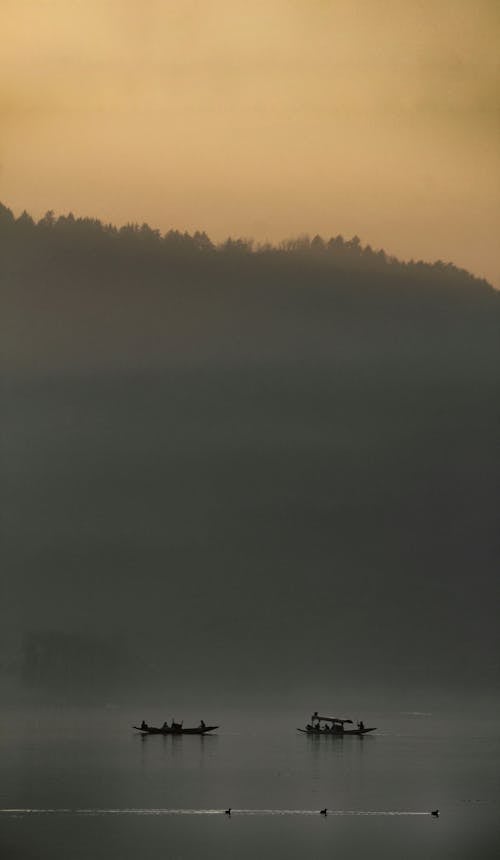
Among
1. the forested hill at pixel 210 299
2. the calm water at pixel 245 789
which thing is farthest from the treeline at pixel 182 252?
the calm water at pixel 245 789

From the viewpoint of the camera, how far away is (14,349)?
21.4ft

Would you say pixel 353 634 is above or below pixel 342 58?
below

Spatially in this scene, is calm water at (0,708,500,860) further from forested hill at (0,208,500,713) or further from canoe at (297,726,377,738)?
forested hill at (0,208,500,713)

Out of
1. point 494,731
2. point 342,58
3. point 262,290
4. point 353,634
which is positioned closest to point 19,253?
point 262,290

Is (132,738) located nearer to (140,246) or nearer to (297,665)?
(297,665)

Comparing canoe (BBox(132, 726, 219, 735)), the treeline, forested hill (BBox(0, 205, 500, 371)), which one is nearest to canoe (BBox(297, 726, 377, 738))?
canoe (BBox(132, 726, 219, 735))

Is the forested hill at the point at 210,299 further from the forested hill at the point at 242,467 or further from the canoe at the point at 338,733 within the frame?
the canoe at the point at 338,733

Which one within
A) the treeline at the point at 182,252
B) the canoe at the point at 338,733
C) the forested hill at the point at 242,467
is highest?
the treeline at the point at 182,252

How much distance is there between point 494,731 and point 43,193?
2.30m

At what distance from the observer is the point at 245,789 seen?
Answer: 6316mm

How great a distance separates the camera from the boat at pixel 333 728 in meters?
6.53

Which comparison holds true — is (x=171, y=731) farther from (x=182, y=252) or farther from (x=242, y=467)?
(x=182, y=252)


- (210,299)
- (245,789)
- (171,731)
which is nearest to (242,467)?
(210,299)

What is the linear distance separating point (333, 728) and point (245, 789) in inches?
16.0
